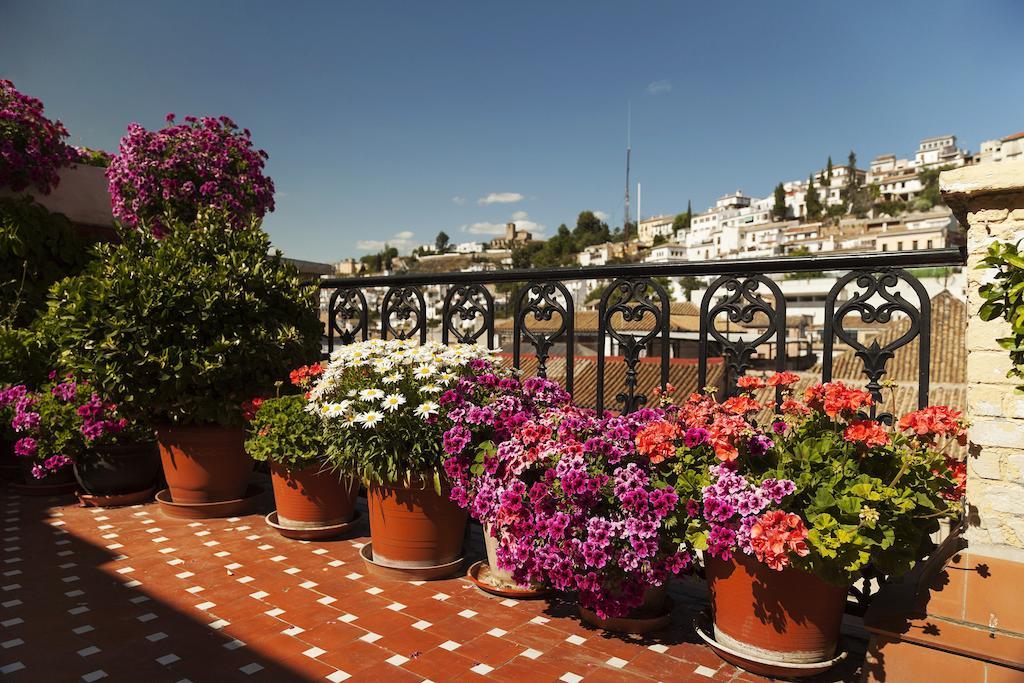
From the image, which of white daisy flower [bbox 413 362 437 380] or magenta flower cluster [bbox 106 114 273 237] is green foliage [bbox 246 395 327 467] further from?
magenta flower cluster [bbox 106 114 273 237]

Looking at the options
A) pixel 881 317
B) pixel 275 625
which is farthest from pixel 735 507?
pixel 275 625

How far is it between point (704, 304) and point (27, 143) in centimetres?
480

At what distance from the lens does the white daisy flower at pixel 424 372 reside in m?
2.61

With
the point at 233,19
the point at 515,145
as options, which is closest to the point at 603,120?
the point at 515,145

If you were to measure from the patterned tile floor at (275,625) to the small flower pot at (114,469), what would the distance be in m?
0.59

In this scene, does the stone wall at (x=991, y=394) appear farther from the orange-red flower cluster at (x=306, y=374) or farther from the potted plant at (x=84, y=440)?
the potted plant at (x=84, y=440)

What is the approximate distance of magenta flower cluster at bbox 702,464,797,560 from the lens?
1.82 m

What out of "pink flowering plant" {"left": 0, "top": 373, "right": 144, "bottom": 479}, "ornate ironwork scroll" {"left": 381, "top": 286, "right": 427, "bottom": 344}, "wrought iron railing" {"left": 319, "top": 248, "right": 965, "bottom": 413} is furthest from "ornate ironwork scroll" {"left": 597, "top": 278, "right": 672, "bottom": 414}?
"pink flowering plant" {"left": 0, "top": 373, "right": 144, "bottom": 479}

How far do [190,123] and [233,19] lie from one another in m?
3.51

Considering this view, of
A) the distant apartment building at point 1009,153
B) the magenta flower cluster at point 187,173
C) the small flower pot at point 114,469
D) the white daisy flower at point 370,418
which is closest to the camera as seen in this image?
the distant apartment building at point 1009,153

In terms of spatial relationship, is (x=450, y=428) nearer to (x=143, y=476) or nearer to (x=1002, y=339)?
(x=1002, y=339)

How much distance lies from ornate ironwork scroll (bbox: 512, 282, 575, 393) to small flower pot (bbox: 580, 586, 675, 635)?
0.96 meters

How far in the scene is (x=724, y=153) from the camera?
361ft

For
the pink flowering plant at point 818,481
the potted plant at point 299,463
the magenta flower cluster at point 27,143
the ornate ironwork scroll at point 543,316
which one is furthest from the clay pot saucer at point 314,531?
the magenta flower cluster at point 27,143
